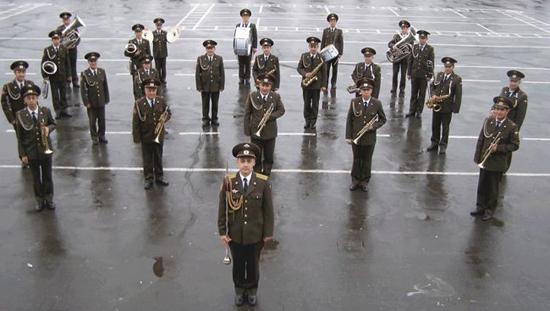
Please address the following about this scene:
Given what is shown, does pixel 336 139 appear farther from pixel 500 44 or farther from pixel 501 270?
pixel 500 44

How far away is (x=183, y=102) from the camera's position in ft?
48.6

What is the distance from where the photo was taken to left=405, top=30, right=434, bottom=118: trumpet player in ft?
44.1

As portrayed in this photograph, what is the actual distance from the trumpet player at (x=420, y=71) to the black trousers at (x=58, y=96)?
8.43m

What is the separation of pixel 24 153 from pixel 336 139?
6.36 meters

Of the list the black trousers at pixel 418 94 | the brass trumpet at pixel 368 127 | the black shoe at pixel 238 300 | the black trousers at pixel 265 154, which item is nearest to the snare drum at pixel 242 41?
the black trousers at pixel 418 94

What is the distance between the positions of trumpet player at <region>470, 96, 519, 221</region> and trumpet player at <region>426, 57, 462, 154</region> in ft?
8.21

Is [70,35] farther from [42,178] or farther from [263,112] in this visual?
[263,112]

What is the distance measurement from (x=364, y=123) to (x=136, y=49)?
25.1 ft

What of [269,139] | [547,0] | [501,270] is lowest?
[501,270]

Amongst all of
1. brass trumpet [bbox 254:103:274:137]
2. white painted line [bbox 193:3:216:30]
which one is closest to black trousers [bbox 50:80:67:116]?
brass trumpet [bbox 254:103:274:137]

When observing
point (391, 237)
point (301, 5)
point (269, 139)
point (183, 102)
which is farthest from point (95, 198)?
point (301, 5)

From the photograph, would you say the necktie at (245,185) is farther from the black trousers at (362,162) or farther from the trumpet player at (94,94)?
the trumpet player at (94,94)

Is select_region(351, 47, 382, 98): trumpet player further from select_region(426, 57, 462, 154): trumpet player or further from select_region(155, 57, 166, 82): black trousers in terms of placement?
select_region(155, 57, 166, 82): black trousers

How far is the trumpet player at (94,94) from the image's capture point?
11.3m
